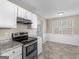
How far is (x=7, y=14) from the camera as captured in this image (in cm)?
215

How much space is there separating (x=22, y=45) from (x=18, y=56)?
0.34 m

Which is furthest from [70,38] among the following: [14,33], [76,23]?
[14,33]

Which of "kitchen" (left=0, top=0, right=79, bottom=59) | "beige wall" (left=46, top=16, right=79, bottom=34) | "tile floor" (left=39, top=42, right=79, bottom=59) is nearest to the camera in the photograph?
"kitchen" (left=0, top=0, right=79, bottom=59)

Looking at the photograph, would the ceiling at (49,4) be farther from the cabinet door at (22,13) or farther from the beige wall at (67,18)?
the beige wall at (67,18)

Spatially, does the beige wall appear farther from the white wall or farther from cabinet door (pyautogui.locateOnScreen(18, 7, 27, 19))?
cabinet door (pyautogui.locateOnScreen(18, 7, 27, 19))

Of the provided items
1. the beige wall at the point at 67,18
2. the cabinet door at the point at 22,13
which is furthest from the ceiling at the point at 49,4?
the beige wall at the point at 67,18

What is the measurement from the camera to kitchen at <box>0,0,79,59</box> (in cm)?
212

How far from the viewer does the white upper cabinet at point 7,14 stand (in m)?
1.98

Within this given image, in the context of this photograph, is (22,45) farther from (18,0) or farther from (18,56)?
(18,0)

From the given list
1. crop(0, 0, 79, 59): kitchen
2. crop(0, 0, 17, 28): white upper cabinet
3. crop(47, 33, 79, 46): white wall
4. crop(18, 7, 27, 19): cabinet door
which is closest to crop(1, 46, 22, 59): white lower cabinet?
crop(0, 0, 79, 59): kitchen

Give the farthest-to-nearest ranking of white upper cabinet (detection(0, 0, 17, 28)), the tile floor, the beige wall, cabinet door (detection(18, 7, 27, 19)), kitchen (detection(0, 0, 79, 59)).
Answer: the beige wall
the tile floor
cabinet door (detection(18, 7, 27, 19))
kitchen (detection(0, 0, 79, 59))
white upper cabinet (detection(0, 0, 17, 28))

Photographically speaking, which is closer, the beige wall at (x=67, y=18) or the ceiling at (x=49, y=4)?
the ceiling at (x=49, y=4)

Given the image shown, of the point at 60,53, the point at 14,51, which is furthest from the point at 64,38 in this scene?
the point at 14,51

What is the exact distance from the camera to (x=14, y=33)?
2885 mm
